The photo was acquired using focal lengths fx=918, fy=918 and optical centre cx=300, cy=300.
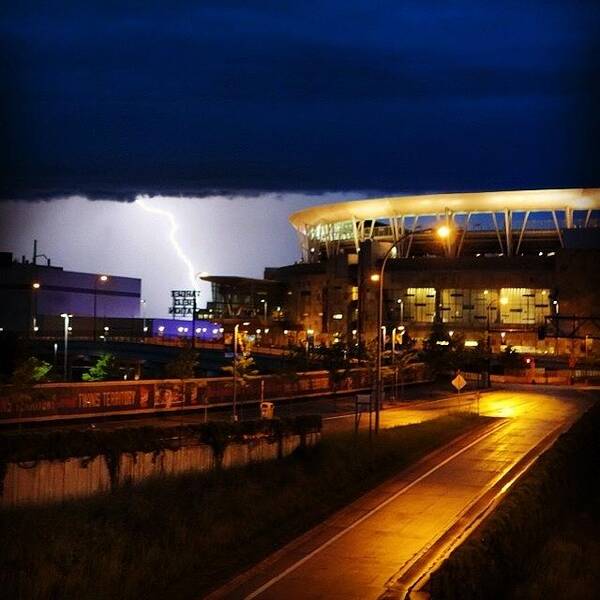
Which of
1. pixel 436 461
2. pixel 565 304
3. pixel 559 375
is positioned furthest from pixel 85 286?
pixel 436 461

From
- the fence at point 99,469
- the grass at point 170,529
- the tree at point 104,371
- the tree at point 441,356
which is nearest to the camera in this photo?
the grass at point 170,529

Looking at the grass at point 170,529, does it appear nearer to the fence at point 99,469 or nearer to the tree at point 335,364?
the fence at point 99,469

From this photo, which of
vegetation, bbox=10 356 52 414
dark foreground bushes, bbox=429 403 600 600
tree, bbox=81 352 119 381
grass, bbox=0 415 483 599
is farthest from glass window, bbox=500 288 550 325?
grass, bbox=0 415 483 599

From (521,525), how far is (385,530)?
2.61m

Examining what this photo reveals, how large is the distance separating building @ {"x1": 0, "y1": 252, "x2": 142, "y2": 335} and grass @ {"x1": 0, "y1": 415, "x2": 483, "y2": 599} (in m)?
95.7

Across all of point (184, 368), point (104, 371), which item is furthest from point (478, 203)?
point (184, 368)

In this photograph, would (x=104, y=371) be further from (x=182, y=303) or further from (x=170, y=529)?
(x=182, y=303)

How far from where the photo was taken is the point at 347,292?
126938mm

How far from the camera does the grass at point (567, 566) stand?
48.2ft

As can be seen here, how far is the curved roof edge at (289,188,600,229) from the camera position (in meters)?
122

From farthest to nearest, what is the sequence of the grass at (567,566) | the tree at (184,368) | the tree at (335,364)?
the tree at (335,364) → the tree at (184,368) → the grass at (567,566)

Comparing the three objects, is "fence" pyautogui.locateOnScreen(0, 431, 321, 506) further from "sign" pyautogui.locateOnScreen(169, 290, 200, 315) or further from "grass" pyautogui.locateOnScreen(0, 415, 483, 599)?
"sign" pyautogui.locateOnScreen(169, 290, 200, 315)

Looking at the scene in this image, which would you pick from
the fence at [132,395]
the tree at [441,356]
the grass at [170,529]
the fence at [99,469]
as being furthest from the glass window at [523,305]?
the fence at [99,469]

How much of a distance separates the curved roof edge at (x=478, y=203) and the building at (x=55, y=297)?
40.5 meters
